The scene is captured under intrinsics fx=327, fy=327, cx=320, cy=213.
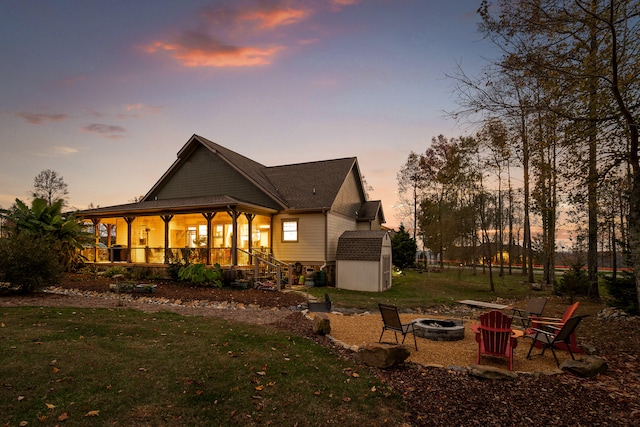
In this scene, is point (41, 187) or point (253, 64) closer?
point (253, 64)

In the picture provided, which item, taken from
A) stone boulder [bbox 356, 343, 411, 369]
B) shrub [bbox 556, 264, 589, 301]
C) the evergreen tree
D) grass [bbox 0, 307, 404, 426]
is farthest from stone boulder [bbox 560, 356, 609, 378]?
the evergreen tree

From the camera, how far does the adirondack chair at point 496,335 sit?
6.49 m

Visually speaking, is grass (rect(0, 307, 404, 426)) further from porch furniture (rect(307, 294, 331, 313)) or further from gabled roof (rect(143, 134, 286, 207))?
gabled roof (rect(143, 134, 286, 207))

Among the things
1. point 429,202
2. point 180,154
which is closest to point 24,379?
point 180,154

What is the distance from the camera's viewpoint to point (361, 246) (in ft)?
63.2

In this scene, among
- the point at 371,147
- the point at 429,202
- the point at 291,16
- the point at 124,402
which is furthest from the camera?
the point at 429,202

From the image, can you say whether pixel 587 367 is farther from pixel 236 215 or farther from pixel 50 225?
pixel 50 225

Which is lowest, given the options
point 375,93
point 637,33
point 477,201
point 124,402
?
point 124,402

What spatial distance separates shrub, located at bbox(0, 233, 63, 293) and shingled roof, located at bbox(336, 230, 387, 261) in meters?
13.4

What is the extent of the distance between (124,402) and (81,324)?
469 centimetres

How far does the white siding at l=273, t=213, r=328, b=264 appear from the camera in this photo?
1964cm

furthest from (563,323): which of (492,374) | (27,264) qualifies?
(27,264)

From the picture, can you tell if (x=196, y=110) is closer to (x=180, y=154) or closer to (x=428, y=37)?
(x=180, y=154)

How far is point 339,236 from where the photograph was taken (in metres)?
21.2
